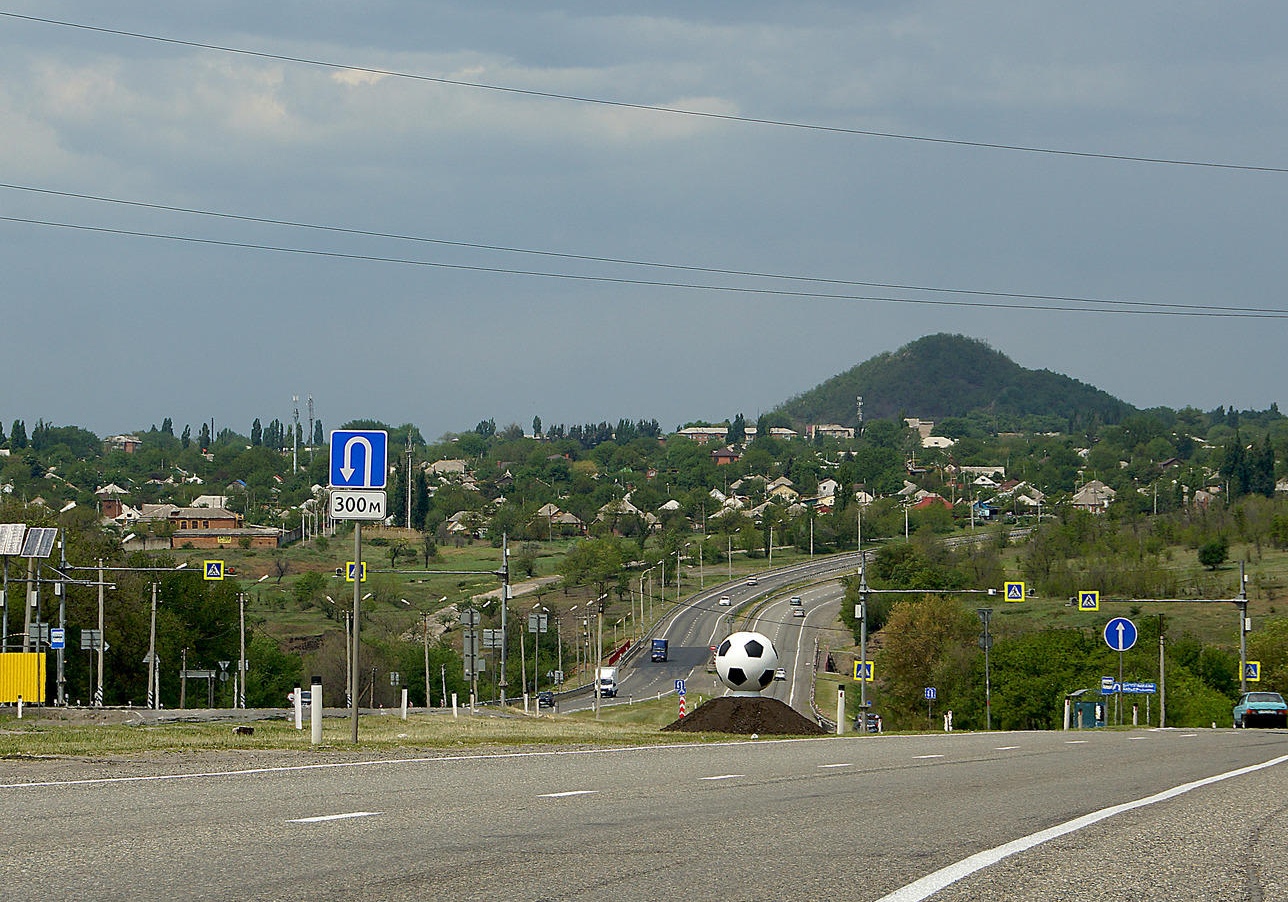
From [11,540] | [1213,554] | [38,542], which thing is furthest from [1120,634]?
[1213,554]

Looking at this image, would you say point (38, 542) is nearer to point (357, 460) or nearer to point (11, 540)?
point (11, 540)

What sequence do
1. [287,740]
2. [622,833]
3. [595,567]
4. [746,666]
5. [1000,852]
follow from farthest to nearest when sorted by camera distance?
[595,567] → [746,666] → [287,740] → [622,833] → [1000,852]

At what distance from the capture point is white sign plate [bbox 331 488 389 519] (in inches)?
719

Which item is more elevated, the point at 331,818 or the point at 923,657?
the point at 331,818

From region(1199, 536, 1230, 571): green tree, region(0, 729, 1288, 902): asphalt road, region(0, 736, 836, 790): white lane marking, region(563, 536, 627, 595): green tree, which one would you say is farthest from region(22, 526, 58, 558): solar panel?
region(1199, 536, 1230, 571): green tree

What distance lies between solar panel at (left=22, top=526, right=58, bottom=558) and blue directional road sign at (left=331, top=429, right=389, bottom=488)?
3834cm

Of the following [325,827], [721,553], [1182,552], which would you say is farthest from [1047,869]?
[721,553]

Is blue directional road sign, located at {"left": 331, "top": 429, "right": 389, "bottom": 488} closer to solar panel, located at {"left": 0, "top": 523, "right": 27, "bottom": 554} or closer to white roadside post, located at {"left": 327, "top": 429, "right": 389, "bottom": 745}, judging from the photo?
white roadside post, located at {"left": 327, "top": 429, "right": 389, "bottom": 745}

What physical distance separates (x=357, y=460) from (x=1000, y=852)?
1152cm

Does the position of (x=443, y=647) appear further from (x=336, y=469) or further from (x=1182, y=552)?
(x=336, y=469)

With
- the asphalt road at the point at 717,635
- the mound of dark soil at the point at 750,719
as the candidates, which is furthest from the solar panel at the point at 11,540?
the asphalt road at the point at 717,635

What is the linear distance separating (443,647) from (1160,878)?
4447 inches

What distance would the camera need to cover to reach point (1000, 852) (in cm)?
878

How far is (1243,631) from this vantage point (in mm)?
58156
